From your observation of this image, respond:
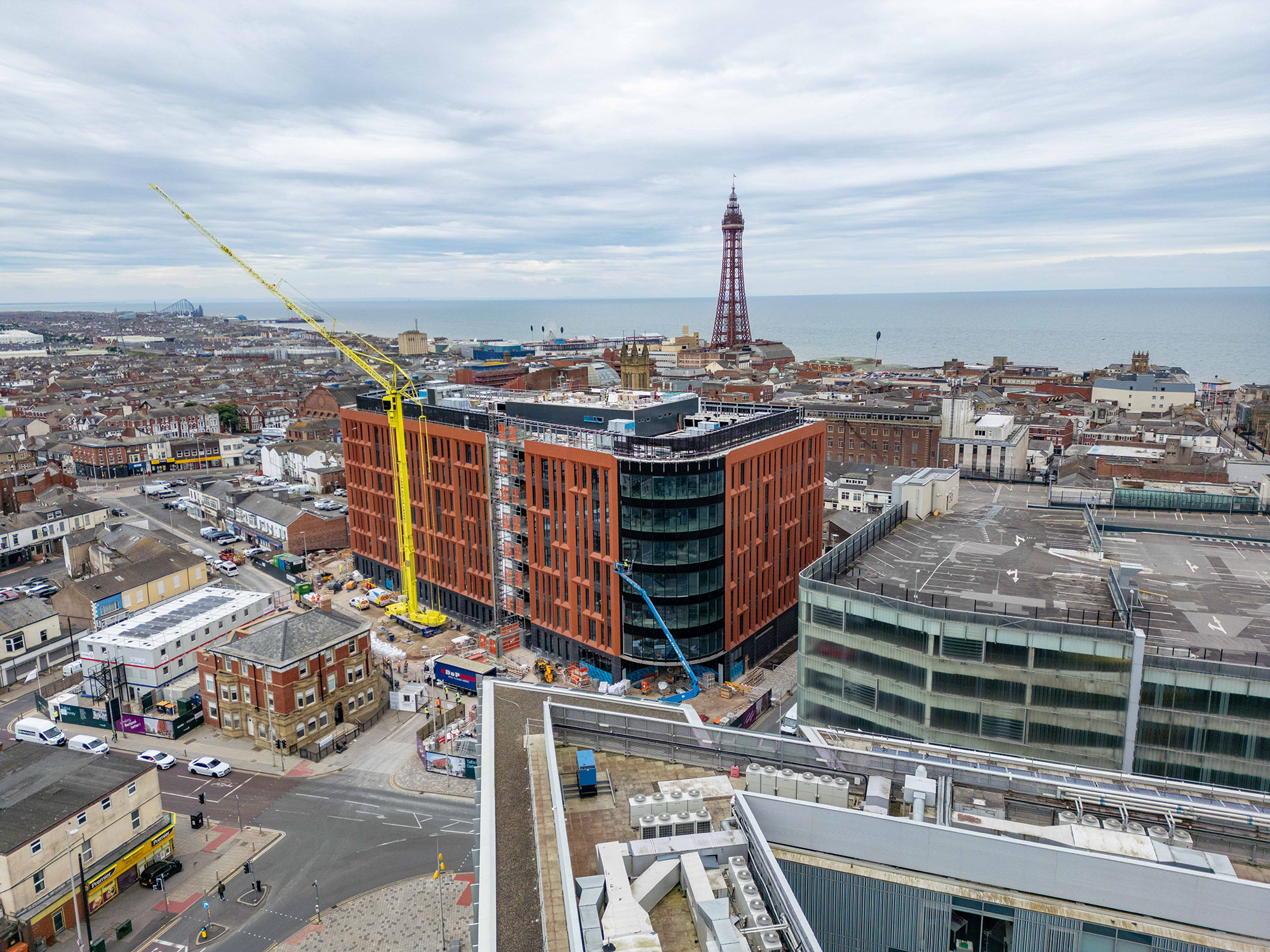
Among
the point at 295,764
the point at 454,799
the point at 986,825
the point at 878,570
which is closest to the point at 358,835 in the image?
the point at 454,799

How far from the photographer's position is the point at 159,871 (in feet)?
154

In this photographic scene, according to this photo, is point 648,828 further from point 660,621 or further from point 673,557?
point 660,621

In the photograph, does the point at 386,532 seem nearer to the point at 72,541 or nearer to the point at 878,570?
the point at 72,541

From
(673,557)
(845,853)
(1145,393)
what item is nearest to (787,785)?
(845,853)

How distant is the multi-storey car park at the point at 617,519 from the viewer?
64.9 meters

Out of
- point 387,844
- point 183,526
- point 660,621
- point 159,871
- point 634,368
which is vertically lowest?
point 387,844

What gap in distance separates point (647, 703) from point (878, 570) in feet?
73.8

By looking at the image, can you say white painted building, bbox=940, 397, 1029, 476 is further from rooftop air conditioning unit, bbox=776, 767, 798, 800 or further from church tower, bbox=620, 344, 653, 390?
rooftop air conditioning unit, bbox=776, 767, 798, 800

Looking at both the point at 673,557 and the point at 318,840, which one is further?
the point at 673,557

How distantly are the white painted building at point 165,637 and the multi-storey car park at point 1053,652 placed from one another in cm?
5278

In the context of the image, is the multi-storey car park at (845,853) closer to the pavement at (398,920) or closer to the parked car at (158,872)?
the pavement at (398,920)

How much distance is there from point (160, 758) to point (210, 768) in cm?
450

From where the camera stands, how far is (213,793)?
55781 mm

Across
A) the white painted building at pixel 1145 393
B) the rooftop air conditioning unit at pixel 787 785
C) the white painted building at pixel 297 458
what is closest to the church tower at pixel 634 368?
the white painted building at pixel 297 458
